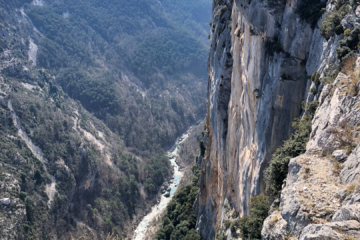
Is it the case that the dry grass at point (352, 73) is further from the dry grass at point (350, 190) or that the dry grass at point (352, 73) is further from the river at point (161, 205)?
the river at point (161, 205)

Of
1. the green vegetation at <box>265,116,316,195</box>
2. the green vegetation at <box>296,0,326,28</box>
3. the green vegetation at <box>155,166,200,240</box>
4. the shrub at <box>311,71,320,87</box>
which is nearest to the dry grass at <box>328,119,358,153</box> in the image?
the green vegetation at <box>265,116,316,195</box>

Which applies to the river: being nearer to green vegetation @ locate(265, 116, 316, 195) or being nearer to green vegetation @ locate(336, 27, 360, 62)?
green vegetation @ locate(265, 116, 316, 195)

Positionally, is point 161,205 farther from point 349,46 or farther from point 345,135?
point 345,135

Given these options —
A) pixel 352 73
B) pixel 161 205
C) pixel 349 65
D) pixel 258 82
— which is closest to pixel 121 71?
pixel 161 205

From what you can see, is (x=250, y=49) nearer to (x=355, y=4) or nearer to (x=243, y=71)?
(x=243, y=71)

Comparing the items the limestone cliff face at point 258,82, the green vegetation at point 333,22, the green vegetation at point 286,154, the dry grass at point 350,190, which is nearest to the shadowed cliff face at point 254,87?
the limestone cliff face at point 258,82
